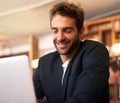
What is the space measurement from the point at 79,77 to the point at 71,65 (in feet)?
0.42

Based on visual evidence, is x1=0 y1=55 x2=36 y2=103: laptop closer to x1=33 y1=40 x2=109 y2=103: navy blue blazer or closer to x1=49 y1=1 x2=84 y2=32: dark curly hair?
x1=33 y1=40 x2=109 y2=103: navy blue blazer

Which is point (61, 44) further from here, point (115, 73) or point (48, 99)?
point (115, 73)

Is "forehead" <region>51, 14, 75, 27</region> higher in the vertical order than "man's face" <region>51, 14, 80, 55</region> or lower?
higher

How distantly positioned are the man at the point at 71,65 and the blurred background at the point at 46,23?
7.51 feet

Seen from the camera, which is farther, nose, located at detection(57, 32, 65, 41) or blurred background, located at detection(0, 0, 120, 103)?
blurred background, located at detection(0, 0, 120, 103)

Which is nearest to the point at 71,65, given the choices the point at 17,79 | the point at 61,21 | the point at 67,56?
the point at 67,56

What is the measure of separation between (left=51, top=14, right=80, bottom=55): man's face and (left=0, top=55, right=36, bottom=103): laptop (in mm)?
420

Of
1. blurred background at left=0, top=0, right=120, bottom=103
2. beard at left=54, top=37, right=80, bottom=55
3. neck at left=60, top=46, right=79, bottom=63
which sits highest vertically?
beard at left=54, top=37, right=80, bottom=55

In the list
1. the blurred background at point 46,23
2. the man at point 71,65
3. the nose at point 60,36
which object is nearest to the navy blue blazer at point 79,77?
the man at point 71,65

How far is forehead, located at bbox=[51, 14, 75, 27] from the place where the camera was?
1.21 m

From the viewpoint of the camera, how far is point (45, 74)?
4.22ft

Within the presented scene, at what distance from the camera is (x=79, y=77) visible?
1.10m

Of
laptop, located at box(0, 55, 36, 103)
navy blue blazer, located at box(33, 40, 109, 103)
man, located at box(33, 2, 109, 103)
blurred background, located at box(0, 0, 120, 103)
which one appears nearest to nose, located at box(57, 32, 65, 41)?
man, located at box(33, 2, 109, 103)

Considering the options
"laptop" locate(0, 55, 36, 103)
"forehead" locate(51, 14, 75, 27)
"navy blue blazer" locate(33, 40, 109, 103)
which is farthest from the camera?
"forehead" locate(51, 14, 75, 27)
